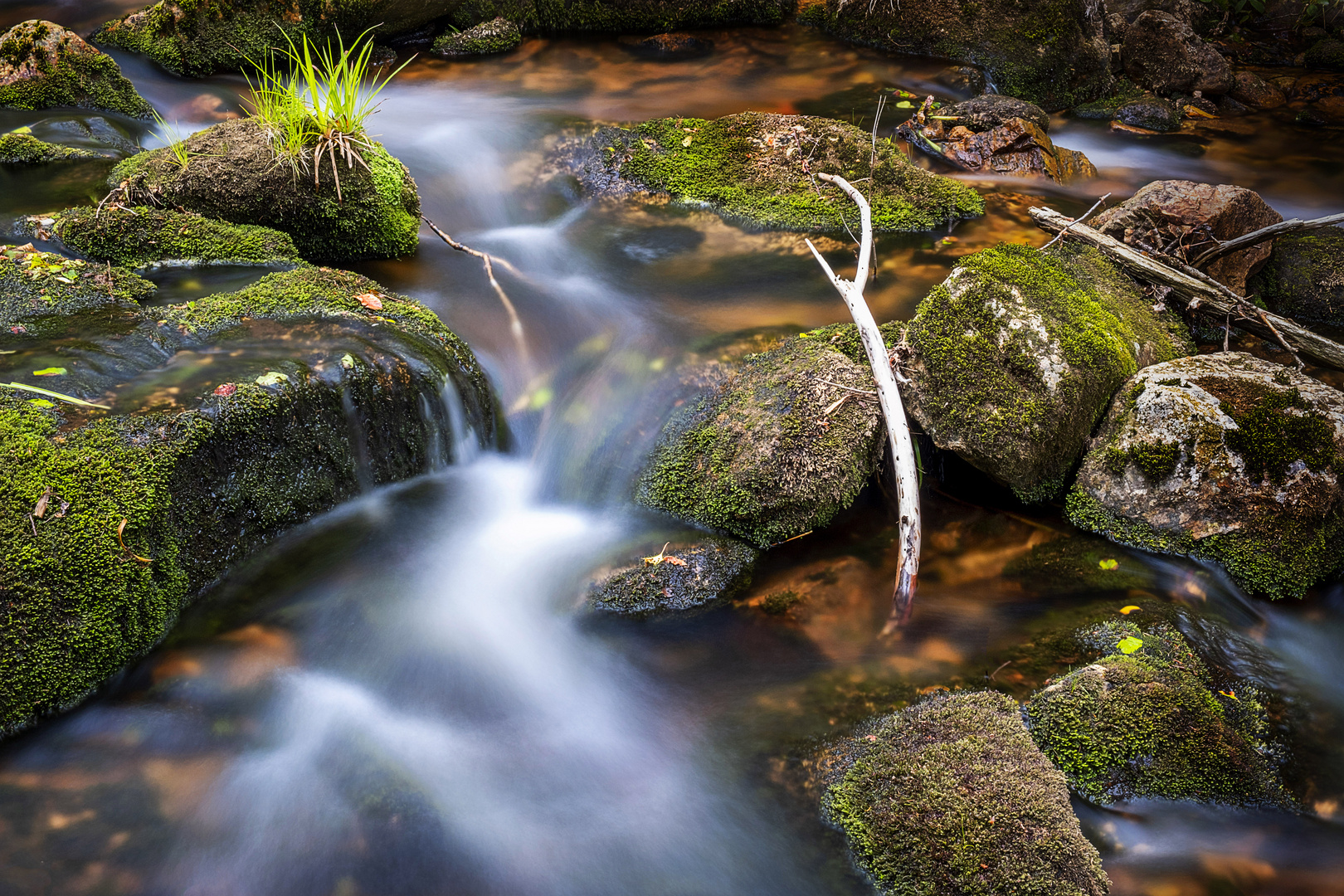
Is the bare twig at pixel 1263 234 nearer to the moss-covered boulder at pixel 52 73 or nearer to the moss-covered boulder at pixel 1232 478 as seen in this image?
the moss-covered boulder at pixel 1232 478

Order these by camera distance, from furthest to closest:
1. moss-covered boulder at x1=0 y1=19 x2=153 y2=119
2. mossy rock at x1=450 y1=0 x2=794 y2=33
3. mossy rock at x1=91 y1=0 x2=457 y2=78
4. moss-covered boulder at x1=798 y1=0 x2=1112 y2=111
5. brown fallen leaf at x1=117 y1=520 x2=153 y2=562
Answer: mossy rock at x1=450 y1=0 x2=794 y2=33
moss-covered boulder at x1=798 y1=0 x2=1112 y2=111
mossy rock at x1=91 y1=0 x2=457 y2=78
moss-covered boulder at x1=0 y1=19 x2=153 y2=119
brown fallen leaf at x1=117 y1=520 x2=153 y2=562

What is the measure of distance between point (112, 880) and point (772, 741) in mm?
2510

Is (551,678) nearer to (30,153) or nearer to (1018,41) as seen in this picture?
(30,153)

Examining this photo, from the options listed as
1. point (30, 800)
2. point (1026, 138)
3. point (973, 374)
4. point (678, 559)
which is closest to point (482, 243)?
point (678, 559)

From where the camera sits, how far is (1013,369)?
14.0 ft

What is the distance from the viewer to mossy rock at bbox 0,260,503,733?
127 inches

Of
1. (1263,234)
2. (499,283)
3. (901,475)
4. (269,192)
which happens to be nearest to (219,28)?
(269,192)

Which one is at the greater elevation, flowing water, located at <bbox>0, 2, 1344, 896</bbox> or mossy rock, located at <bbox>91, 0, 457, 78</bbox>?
mossy rock, located at <bbox>91, 0, 457, 78</bbox>

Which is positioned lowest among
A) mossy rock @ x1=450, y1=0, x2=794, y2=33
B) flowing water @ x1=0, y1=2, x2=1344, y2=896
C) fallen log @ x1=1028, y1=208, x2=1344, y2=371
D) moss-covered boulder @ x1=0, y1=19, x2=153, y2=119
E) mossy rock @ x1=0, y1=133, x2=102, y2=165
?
flowing water @ x1=0, y1=2, x2=1344, y2=896

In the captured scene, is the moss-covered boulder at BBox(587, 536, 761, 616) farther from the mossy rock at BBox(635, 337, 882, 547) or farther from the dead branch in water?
the dead branch in water

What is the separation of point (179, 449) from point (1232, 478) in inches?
206

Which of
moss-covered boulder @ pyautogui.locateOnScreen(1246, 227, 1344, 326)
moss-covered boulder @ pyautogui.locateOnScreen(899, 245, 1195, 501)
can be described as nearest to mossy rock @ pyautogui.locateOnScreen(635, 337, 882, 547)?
moss-covered boulder @ pyautogui.locateOnScreen(899, 245, 1195, 501)

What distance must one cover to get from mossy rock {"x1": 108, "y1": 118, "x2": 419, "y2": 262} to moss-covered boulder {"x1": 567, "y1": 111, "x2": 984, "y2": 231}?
6.68ft

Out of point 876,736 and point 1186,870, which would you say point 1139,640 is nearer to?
point 1186,870
